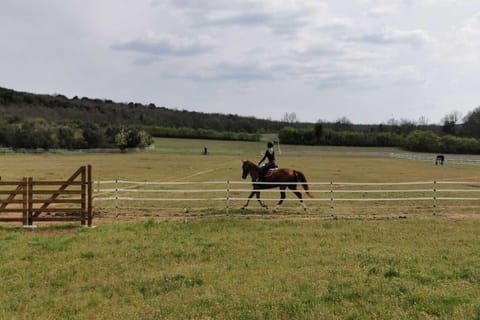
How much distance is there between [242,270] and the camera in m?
8.65

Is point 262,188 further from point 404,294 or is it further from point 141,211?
point 404,294

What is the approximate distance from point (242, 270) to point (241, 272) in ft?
0.54

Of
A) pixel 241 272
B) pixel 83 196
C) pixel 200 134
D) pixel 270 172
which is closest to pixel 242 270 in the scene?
pixel 241 272

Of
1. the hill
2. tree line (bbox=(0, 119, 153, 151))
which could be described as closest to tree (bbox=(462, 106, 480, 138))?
the hill

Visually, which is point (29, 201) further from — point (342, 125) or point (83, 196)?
point (342, 125)

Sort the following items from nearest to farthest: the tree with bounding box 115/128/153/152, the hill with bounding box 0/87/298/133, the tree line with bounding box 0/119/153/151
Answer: the tree line with bounding box 0/119/153/151 < the tree with bounding box 115/128/153/152 < the hill with bounding box 0/87/298/133

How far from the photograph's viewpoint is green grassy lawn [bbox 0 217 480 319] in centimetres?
639

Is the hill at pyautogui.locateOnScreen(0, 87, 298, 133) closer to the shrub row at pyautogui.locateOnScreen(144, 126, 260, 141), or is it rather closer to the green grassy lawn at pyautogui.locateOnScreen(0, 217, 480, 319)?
the shrub row at pyautogui.locateOnScreen(144, 126, 260, 141)

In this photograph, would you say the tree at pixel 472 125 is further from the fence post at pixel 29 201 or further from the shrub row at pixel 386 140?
the fence post at pixel 29 201

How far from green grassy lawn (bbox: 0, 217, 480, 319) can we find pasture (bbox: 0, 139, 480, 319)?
0.02 meters

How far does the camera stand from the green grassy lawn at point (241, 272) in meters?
6.39

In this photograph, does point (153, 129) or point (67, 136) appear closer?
point (67, 136)

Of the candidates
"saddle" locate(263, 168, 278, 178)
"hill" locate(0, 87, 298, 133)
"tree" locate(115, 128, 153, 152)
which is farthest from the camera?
"hill" locate(0, 87, 298, 133)

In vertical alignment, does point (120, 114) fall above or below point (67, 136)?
above
